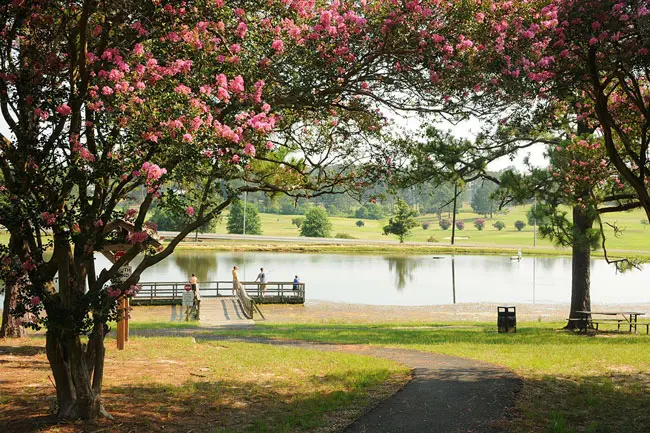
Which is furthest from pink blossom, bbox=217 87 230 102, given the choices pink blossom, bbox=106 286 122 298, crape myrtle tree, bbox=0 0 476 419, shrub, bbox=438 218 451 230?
shrub, bbox=438 218 451 230

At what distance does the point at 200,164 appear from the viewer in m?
7.75

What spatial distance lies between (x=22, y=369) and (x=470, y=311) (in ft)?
85.3

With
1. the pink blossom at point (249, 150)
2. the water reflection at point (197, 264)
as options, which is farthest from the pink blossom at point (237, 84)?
the water reflection at point (197, 264)

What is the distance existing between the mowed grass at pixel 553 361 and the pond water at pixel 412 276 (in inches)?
687

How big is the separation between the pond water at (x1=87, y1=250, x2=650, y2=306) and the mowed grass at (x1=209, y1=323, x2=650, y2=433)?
1745 cm

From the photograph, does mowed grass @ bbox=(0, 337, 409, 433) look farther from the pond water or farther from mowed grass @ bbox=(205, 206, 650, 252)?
mowed grass @ bbox=(205, 206, 650, 252)

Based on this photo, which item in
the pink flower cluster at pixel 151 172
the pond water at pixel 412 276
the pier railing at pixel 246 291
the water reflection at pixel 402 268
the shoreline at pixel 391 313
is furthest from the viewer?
the water reflection at pixel 402 268

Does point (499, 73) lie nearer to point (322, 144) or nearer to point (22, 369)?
point (322, 144)

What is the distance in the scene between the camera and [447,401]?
9.86 meters

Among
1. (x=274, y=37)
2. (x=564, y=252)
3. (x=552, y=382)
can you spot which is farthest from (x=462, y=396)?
(x=564, y=252)

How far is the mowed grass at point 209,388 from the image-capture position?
28.9ft

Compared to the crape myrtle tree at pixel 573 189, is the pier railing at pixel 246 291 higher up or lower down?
lower down

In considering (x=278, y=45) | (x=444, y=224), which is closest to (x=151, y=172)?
(x=278, y=45)

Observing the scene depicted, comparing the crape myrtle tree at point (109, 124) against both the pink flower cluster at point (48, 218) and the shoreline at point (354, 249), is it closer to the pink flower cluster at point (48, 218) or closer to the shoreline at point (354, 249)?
the pink flower cluster at point (48, 218)
